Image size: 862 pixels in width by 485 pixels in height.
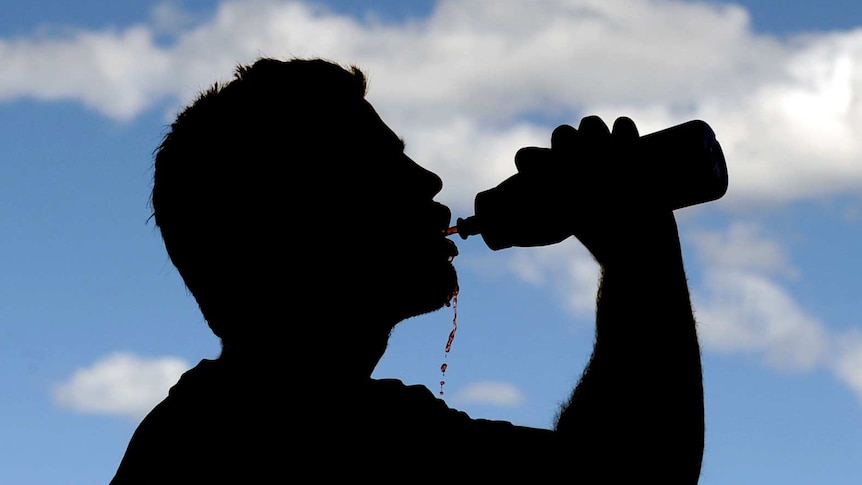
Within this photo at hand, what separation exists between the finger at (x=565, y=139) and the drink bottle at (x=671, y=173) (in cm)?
11

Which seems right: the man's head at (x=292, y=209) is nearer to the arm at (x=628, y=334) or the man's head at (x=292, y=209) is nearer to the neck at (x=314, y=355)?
the neck at (x=314, y=355)

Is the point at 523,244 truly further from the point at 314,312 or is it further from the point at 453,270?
the point at 314,312

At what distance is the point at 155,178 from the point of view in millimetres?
2672

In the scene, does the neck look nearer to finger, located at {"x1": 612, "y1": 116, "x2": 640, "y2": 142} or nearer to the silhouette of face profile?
the silhouette of face profile

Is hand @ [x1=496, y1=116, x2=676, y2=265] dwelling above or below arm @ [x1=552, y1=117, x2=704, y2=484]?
above

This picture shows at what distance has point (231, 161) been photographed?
100 inches

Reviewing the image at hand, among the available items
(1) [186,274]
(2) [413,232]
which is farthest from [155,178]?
(2) [413,232]

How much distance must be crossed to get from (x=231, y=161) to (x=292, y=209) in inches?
8.1

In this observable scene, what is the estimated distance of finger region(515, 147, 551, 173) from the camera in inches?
101

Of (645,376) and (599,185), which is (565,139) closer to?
(599,185)

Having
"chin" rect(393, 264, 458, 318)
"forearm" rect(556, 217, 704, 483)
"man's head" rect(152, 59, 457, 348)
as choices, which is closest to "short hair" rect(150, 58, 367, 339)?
"man's head" rect(152, 59, 457, 348)

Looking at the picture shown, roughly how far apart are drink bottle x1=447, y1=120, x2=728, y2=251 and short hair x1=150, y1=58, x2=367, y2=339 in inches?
21.6

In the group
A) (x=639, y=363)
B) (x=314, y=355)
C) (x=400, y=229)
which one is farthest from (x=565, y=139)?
(x=314, y=355)

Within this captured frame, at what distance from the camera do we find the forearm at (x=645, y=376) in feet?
7.00
